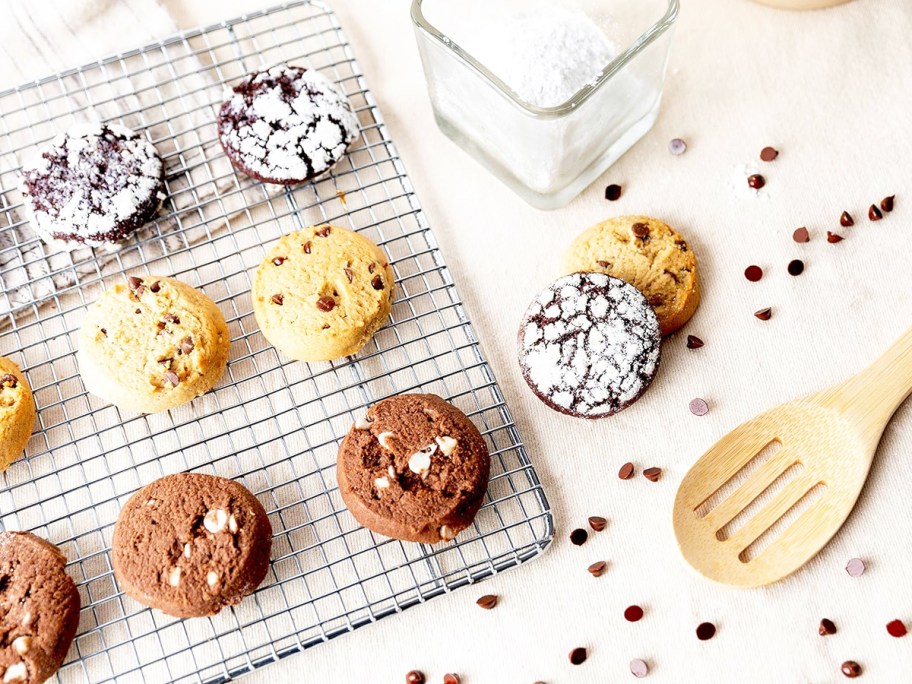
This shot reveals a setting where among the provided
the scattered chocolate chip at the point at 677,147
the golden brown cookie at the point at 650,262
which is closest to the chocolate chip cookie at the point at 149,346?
the golden brown cookie at the point at 650,262

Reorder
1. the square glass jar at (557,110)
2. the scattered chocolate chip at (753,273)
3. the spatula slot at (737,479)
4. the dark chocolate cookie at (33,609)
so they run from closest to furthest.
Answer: the dark chocolate cookie at (33,609)
the square glass jar at (557,110)
the spatula slot at (737,479)
the scattered chocolate chip at (753,273)

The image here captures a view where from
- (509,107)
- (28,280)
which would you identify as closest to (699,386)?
(509,107)

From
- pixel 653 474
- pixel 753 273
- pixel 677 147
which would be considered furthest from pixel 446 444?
pixel 677 147

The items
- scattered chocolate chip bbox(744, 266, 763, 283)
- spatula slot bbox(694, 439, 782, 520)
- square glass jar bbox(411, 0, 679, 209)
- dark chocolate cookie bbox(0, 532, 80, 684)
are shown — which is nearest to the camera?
dark chocolate cookie bbox(0, 532, 80, 684)

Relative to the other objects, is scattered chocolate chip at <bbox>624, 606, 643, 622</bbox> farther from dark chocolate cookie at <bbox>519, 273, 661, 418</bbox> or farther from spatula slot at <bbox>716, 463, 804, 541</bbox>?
dark chocolate cookie at <bbox>519, 273, 661, 418</bbox>

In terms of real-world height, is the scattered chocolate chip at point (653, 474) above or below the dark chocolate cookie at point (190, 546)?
above

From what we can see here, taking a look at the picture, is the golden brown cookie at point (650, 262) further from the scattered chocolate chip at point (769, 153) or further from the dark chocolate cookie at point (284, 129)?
the dark chocolate cookie at point (284, 129)

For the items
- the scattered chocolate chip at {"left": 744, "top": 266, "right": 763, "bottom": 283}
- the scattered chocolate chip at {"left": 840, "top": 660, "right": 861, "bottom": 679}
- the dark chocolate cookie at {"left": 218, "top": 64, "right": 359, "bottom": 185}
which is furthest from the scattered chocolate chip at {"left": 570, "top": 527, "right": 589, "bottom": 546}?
the dark chocolate cookie at {"left": 218, "top": 64, "right": 359, "bottom": 185}
